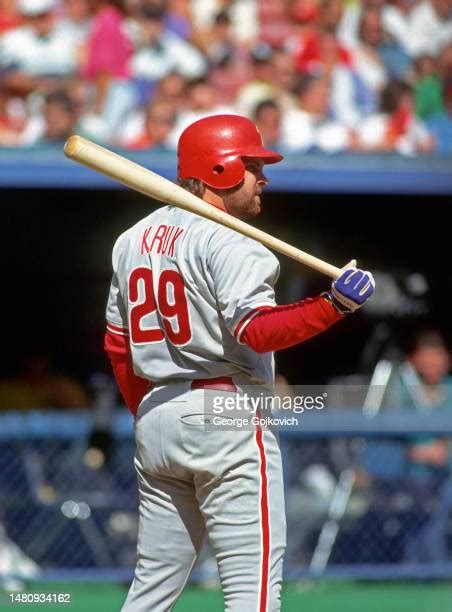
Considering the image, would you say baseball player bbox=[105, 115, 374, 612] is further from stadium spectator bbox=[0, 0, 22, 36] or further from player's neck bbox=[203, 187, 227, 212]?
stadium spectator bbox=[0, 0, 22, 36]

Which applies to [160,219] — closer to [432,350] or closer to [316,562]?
[316,562]

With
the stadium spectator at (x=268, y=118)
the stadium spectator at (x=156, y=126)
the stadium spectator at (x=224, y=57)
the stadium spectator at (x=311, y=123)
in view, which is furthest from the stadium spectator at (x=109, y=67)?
the stadium spectator at (x=311, y=123)

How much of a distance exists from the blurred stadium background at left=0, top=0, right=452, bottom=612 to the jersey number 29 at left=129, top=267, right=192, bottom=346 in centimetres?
252

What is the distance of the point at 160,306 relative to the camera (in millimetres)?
3127

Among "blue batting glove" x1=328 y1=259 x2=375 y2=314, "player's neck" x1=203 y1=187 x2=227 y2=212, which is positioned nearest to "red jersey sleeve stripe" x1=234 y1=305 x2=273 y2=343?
"blue batting glove" x1=328 y1=259 x2=375 y2=314

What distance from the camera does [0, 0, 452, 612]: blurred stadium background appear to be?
225 inches

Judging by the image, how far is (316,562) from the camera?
5.72 m

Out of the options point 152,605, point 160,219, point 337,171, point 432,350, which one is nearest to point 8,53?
point 337,171

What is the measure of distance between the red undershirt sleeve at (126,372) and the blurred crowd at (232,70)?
335 cm

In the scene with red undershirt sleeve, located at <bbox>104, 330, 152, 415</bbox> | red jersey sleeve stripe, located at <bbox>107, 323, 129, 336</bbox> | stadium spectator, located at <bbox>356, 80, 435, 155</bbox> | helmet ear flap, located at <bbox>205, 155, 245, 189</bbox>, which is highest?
stadium spectator, located at <bbox>356, 80, 435, 155</bbox>

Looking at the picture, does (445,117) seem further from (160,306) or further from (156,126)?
(160,306)

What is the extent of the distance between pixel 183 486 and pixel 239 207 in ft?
2.57

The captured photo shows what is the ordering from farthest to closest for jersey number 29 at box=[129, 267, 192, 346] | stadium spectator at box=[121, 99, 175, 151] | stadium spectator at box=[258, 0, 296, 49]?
stadium spectator at box=[258, 0, 296, 49] < stadium spectator at box=[121, 99, 175, 151] < jersey number 29 at box=[129, 267, 192, 346]

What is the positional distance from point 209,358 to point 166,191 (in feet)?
1.51
